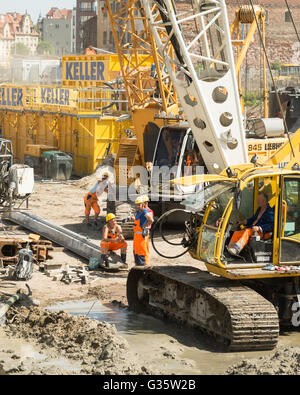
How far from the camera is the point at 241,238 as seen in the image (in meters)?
11.1

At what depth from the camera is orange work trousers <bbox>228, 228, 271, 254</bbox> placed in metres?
11.1

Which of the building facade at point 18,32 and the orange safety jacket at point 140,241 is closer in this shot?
the orange safety jacket at point 140,241

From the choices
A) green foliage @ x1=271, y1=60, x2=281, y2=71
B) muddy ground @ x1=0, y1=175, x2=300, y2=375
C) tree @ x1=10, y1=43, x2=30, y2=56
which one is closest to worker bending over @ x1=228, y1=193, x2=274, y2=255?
muddy ground @ x1=0, y1=175, x2=300, y2=375

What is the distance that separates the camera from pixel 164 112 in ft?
68.1

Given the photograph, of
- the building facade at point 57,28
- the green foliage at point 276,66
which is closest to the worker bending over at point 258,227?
the green foliage at point 276,66

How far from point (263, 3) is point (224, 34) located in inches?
2386

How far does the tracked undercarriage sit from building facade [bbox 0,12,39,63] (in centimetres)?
16654

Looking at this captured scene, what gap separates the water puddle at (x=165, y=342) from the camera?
1015 cm

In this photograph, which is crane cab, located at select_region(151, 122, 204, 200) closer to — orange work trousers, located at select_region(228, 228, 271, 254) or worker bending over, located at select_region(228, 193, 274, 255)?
worker bending over, located at select_region(228, 193, 274, 255)

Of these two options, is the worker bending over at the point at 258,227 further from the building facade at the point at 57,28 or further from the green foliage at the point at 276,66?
the building facade at the point at 57,28

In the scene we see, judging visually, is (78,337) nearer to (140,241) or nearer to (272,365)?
(272,365)

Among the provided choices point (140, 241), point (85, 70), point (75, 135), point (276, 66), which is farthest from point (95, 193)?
point (276, 66)

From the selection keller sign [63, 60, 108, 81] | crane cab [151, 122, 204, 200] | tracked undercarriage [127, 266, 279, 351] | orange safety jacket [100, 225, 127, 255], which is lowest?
tracked undercarriage [127, 266, 279, 351]
